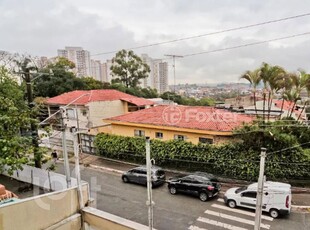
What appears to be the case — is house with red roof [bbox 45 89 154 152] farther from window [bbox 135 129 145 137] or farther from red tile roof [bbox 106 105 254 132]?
window [bbox 135 129 145 137]

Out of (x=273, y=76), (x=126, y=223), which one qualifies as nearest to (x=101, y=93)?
(x=273, y=76)

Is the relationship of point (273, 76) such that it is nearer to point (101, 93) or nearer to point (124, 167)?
point (124, 167)

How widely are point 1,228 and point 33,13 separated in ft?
32.2

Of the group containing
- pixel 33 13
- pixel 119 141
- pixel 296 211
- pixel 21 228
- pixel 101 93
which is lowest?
pixel 296 211

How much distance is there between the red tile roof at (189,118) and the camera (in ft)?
56.2

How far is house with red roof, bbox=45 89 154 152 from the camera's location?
24.4 meters

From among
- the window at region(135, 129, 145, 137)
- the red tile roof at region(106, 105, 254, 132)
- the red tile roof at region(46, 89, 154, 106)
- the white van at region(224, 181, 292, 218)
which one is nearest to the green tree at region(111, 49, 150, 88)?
the red tile roof at region(46, 89, 154, 106)

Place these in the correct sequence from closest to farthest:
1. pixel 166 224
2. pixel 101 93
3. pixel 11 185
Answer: pixel 11 185, pixel 166 224, pixel 101 93

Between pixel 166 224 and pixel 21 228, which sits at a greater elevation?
pixel 21 228

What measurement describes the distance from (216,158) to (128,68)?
106 ft

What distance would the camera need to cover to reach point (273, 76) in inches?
613

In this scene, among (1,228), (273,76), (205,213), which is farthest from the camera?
(273,76)

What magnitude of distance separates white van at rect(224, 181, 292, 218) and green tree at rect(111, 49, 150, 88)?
3467cm

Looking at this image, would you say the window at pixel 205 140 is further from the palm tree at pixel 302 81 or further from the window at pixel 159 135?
the palm tree at pixel 302 81
